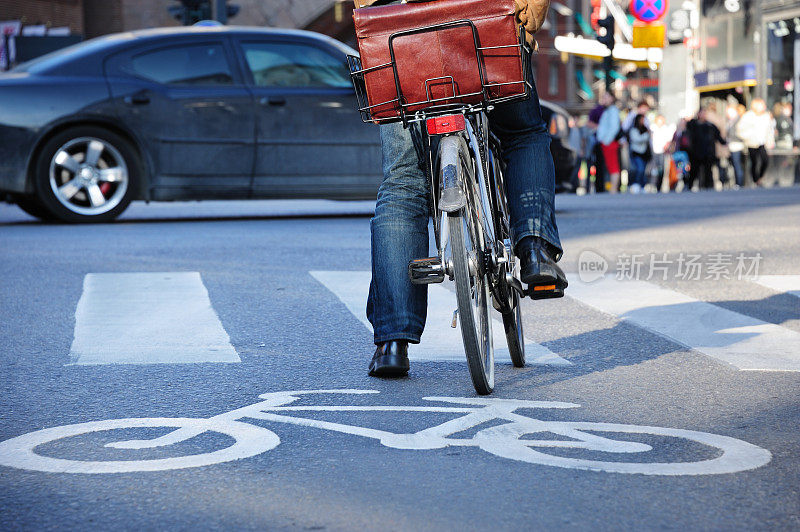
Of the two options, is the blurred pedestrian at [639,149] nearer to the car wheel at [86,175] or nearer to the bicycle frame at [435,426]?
Answer: the car wheel at [86,175]

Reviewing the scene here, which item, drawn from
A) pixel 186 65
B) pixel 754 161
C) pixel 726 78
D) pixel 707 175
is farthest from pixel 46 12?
pixel 186 65

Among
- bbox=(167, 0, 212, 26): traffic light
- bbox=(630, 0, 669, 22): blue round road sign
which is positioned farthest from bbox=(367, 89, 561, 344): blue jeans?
bbox=(630, 0, 669, 22): blue round road sign

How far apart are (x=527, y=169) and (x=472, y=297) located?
0.72m

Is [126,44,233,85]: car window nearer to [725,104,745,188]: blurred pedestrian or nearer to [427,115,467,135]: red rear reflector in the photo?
[427,115,467,135]: red rear reflector

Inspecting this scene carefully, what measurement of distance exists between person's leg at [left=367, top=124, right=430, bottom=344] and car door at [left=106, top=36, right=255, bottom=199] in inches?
267

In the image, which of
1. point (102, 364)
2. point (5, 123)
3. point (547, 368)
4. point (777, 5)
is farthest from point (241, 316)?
point (777, 5)

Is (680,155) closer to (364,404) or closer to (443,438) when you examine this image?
(364,404)

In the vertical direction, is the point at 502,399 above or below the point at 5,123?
below

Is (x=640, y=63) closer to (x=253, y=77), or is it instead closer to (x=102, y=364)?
(x=253, y=77)

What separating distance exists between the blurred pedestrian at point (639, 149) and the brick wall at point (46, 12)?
17572 mm

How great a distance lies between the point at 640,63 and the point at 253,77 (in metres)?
28.4

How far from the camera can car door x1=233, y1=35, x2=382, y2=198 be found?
11.1m

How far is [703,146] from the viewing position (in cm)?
2312

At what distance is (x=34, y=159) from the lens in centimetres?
1054
